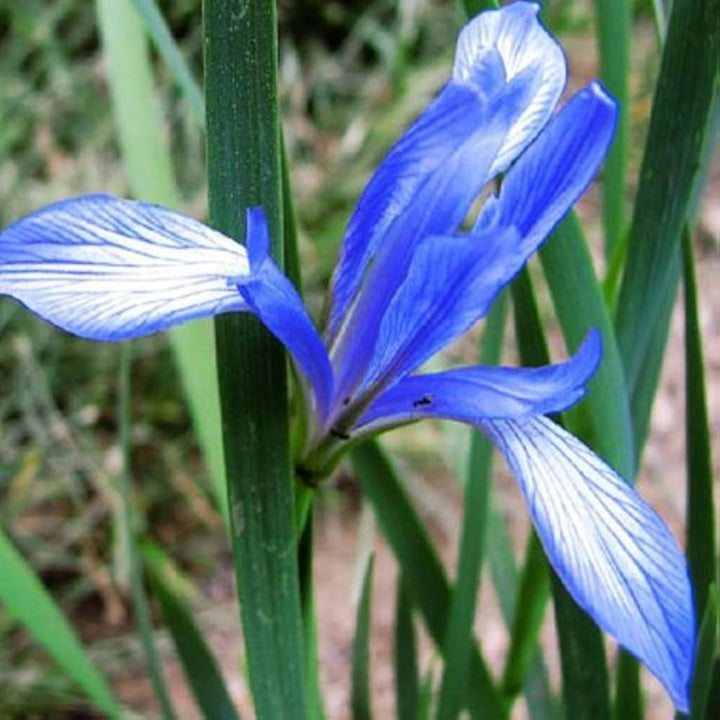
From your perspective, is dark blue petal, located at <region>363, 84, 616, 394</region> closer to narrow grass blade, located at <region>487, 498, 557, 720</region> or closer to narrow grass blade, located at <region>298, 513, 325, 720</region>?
narrow grass blade, located at <region>298, 513, 325, 720</region>

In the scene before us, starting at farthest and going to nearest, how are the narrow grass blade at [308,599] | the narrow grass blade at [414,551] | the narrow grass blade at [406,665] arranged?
the narrow grass blade at [406,665] → the narrow grass blade at [414,551] → the narrow grass blade at [308,599]

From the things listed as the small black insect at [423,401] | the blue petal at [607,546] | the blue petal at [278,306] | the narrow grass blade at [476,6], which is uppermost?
the narrow grass blade at [476,6]

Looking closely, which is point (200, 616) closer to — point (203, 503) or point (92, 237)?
point (203, 503)

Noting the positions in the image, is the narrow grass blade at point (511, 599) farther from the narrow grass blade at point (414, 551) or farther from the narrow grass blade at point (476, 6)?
the narrow grass blade at point (476, 6)

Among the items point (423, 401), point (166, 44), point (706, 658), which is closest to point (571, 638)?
point (706, 658)

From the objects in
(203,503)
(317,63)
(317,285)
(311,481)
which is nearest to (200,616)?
(203,503)

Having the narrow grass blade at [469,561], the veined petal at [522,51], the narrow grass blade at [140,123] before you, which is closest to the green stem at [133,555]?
the narrow grass blade at [140,123]
